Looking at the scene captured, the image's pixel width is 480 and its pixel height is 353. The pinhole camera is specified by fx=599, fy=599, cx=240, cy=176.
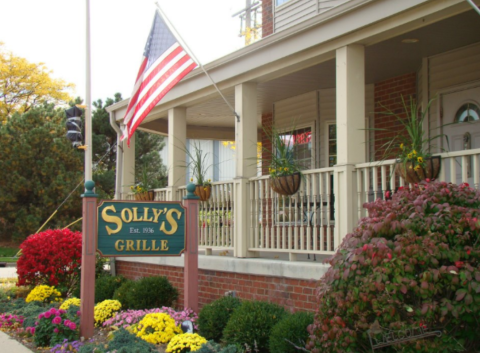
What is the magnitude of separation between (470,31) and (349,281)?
4.80 meters

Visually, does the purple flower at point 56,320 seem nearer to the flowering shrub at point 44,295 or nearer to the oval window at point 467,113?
the flowering shrub at point 44,295

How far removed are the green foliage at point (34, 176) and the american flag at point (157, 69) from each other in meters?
18.6

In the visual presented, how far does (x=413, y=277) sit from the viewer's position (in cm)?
415

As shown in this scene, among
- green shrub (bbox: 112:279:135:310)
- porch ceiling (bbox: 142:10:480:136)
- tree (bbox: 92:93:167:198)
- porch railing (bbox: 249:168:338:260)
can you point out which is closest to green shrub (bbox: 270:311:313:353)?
porch railing (bbox: 249:168:338:260)

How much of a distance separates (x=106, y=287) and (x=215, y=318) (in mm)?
3740

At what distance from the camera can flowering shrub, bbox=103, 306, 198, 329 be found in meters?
7.83

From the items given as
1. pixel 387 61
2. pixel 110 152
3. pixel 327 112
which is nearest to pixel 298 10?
pixel 327 112

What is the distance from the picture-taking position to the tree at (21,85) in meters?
35.3

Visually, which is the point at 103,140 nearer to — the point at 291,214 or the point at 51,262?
the point at 51,262

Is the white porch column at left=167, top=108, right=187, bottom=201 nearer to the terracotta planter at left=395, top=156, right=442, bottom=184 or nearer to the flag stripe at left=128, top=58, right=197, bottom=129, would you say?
the flag stripe at left=128, top=58, right=197, bottom=129

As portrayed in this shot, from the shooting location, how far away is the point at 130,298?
9.12m

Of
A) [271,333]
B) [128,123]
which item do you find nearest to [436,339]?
[271,333]

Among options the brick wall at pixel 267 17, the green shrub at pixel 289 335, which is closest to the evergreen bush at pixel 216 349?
the green shrub at pixel 289 335

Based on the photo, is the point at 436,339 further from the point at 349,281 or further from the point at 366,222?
the point at 366,222
